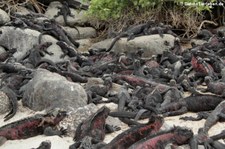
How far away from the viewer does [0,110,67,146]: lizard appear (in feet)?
23.0

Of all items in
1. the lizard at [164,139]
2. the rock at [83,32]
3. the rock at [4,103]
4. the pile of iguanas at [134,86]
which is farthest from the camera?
the rock at [83,32]

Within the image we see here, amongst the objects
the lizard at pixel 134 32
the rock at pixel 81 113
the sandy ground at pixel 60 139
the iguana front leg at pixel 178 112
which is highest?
the rock at pixel 81 113

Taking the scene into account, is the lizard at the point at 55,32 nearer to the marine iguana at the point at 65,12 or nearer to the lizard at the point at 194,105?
the marine iguana at the point at 65,12

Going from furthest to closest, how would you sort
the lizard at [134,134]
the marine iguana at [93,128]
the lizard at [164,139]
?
1. the marine iguana at [93,128]
2. the lizard at [134,134]
3. the lizard at [164,139]

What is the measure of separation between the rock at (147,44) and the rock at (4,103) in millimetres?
5299

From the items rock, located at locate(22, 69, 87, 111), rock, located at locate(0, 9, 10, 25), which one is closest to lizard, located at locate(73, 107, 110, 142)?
rock, located at locate(22, 69, 87, 111)

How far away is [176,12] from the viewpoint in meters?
15.3

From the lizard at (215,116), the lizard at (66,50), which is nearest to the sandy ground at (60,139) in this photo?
the lizard at (215,116)

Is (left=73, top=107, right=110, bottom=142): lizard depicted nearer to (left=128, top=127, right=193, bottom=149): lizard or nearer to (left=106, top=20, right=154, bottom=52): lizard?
(left=128, top=127, right=193, bottom=149): lizard

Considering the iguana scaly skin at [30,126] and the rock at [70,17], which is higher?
the iguana scaly skin at [30,126]

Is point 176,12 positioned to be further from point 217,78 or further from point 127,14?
point 217,78

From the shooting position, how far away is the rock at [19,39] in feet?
43.7

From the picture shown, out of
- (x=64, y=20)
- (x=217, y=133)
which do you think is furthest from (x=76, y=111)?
(x=64, y=20)

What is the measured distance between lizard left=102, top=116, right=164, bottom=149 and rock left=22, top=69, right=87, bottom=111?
5.89 ft
